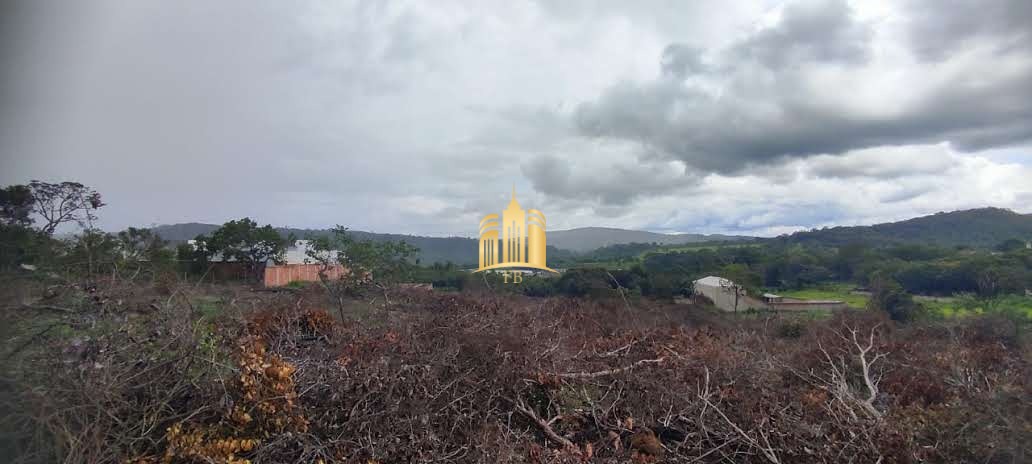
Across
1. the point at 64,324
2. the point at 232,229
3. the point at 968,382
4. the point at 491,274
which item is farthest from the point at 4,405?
the point at 232,229

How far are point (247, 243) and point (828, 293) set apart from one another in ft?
55.6

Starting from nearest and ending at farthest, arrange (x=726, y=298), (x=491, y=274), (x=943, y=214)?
(x=491, y=274) < (x=726, y=298) < (x=943, y=214)

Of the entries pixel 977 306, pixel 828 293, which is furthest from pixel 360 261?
pixel 977 306

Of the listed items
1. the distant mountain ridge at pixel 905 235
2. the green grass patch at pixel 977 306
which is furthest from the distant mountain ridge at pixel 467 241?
the green grass patch at pixel 977 306

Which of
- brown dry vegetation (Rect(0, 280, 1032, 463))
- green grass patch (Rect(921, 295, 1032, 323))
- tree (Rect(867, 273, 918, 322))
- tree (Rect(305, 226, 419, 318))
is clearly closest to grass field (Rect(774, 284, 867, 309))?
tree (Rect(867, 273, 918, 322))

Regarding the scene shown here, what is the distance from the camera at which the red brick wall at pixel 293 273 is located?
8352mm

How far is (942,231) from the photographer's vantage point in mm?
22719

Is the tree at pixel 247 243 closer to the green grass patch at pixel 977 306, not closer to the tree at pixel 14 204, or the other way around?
the tree at pixel 14 204

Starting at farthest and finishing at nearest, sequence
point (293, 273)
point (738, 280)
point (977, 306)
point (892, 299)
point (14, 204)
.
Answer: point (738, 280) < point (892, 299) < point (977, 306) < point (293, 273) < point (14, 204)

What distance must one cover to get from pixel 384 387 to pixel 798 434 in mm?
3169

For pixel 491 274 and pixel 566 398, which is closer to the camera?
pixel 566 398

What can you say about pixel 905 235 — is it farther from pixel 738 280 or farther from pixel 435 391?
Result: pixel 435 391

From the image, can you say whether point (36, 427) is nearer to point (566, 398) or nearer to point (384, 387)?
point (384, 387)

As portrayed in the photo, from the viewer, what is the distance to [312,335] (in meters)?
5.52
